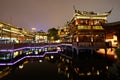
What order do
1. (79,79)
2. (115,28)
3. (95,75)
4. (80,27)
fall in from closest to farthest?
(79,79), (95,75), (115,28), (80,27)

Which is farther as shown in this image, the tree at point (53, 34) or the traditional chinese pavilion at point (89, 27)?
the tree at point (53, 34)

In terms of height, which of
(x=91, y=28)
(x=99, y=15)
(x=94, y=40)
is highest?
(x=99, y=15)

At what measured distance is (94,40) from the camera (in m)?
35.3

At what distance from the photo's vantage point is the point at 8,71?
21.1m

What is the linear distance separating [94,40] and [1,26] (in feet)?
125

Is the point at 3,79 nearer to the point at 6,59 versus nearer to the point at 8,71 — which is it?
the point at 8,71

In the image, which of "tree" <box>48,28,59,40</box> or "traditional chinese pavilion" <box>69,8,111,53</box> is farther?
"tree" <box>48,28,59,40</box>

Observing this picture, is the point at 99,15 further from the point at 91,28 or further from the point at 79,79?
the point at 79,79

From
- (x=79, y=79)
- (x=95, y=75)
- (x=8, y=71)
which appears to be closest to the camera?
(x=79, y=79)

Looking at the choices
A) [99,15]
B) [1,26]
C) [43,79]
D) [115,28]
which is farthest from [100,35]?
[1,26]

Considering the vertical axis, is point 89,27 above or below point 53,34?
below

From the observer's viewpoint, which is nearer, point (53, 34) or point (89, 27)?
point (89, 27)

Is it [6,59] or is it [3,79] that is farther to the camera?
[6,59]

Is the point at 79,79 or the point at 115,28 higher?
the point at 115,28
